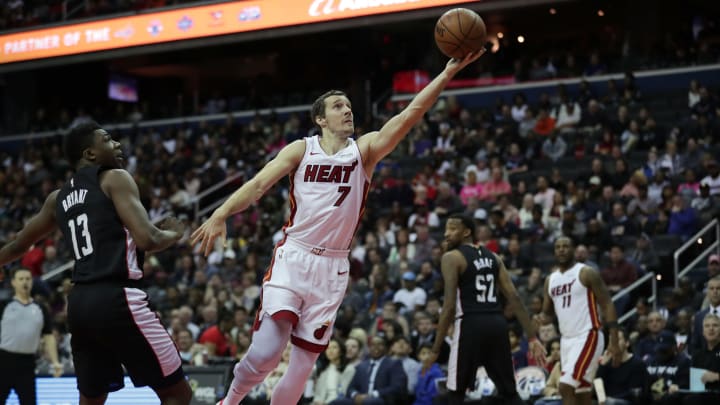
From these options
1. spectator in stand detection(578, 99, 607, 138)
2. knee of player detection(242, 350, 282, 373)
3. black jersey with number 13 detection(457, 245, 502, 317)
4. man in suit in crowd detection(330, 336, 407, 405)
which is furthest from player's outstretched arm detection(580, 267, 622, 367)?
spectator in stand detection(578, 99, 607, 138)

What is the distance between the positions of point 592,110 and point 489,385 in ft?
25.5

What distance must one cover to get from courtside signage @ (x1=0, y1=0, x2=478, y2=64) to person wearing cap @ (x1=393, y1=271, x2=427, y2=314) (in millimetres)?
4489

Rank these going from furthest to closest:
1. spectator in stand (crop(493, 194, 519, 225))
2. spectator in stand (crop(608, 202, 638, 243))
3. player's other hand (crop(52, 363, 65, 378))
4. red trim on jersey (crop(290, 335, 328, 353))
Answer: spectator in stand (crop(493, 194, 519, 225)), spectator in stand (crop(608, 202, 638, 243)), player's other hand (crop(52, 363, 65, 378)), red trim on jersey (crop(290, 335, 328, 353))

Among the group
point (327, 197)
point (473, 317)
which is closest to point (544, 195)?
point (473, 317)

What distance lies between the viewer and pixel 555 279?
A: 33.3ft

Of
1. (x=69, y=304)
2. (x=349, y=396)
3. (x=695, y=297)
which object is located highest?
(x=69, y=304)

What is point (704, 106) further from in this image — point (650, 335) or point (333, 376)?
point (333, 376)

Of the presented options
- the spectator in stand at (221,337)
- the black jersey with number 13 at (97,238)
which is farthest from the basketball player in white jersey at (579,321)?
the spectator in stand at (221,337)

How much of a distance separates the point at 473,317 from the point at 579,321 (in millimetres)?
1362

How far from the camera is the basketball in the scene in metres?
6.61

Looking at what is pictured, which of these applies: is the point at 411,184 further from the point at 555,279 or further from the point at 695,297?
the point at 555,279

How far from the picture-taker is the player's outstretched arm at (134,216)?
5707 mm

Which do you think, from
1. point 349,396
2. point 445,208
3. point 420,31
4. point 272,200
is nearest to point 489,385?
point 349,396

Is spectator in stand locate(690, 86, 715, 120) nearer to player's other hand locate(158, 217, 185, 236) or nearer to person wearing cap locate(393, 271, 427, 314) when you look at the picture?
person wearing cap locate(393, 271, 427, 314)
